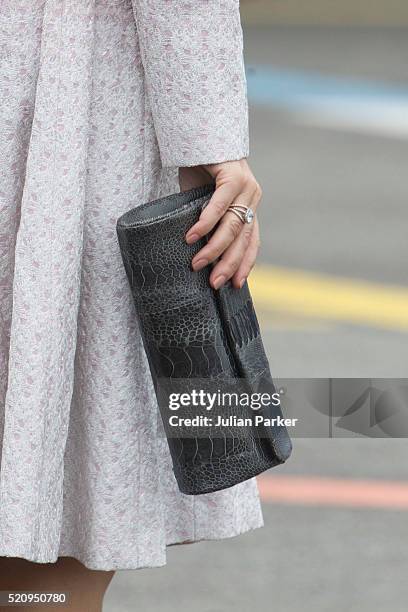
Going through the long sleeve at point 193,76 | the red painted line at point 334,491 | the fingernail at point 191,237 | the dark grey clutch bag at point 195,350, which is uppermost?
the long sleeve at point 193,76

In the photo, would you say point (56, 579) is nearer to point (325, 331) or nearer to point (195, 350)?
point (195, 350)

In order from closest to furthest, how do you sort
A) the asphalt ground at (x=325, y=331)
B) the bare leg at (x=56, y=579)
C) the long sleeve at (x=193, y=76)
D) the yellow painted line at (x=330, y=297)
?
the long sleeve at (x=193, y=76) < the bare leg at (x=56, y=579) < the asphalt ground at (x=325, y=331) < the yellow painted line at (x=330, y=297)

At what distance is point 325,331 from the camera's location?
4754 mm

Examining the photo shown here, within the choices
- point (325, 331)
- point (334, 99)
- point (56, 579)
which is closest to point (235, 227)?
point (56, 579)

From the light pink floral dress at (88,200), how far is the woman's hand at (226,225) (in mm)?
30

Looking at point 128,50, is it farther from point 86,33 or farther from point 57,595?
point 57,595

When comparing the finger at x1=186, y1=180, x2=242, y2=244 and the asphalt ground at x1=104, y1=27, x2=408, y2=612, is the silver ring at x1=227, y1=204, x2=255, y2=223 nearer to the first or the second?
the finger at x1=186, y1=180, x2=242, y2=244

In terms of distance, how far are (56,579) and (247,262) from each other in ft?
1.74

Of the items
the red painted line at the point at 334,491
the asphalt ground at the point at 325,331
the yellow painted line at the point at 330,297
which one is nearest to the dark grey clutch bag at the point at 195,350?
the asphalt ground at the point at 325,331

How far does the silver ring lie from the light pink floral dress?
6 centimetres

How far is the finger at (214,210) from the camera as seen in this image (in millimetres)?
1626

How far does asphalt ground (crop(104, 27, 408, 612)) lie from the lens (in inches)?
117

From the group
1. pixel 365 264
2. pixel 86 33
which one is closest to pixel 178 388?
pixel 86 33

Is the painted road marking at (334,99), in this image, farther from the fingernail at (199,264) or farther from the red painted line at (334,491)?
the fingernail at (199,264)
